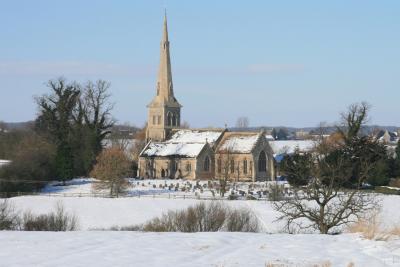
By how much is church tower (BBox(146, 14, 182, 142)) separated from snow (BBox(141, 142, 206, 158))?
512 cm

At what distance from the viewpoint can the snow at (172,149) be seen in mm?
69125

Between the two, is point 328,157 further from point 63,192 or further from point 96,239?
point 96,239

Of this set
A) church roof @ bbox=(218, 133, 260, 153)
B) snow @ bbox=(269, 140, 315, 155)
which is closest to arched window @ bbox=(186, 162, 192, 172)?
church roof @ bbox=(218, 133, 260, 153)

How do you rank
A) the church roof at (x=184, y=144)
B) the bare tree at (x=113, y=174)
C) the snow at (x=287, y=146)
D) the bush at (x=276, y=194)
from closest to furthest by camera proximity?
the bush at (x=276, y=194) → the bare tree at (x=113, y=174) → the church roof at (x=184, y=144) → the snow at (x=287, y=146)

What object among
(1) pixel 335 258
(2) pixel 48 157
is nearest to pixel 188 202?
(2) pixel 48 157

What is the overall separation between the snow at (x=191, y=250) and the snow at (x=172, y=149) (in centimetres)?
5069

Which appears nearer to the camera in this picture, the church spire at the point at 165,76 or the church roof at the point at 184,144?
the church roof at the point at 184,144

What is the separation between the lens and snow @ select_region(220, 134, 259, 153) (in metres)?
68.9

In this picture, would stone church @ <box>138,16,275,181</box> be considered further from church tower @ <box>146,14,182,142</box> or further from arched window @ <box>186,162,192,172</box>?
church tower @ <box>146,14,182,142</box>

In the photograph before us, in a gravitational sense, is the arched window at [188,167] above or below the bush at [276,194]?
above

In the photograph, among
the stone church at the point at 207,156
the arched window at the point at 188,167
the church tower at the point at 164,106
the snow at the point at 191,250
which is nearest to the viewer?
the snow at the point at 191,250

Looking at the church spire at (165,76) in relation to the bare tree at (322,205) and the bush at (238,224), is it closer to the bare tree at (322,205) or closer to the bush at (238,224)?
the bare tree at (322,205)

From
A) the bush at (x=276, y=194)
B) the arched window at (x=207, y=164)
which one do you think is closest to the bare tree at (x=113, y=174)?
the bush at (x=276, y=194)

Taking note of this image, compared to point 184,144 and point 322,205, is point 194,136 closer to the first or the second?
point 184,144
